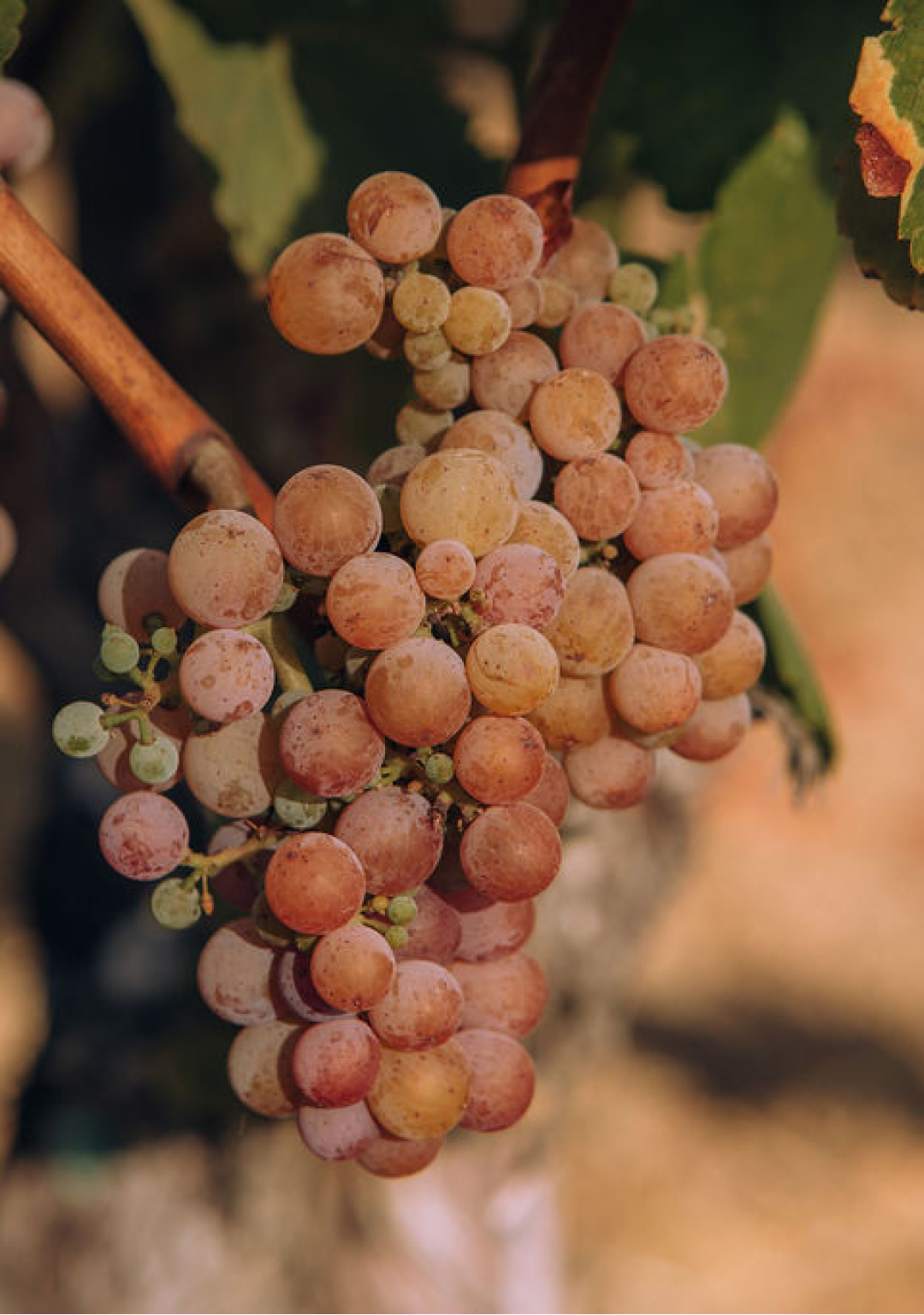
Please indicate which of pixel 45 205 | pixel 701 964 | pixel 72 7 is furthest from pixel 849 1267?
pixel 45 205

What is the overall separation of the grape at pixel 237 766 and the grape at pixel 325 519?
0.07 metres

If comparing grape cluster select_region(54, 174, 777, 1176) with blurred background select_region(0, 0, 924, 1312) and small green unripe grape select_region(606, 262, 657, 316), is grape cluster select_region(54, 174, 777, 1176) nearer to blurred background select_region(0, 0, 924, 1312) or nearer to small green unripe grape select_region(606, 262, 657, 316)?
small green unripe grape select_region(606, 262, 657, 316)

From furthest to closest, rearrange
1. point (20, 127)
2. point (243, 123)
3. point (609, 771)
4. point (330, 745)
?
point (243, 123) < point (20, 127) < point (609, 771) < point (330, 745)

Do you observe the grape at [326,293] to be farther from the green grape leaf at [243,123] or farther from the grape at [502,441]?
the green grape leaf at [243,123]

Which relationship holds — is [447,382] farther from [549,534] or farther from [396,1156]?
[396,1156]

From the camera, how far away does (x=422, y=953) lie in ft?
1.59

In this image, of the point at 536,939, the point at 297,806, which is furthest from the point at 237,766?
the point at 536,939

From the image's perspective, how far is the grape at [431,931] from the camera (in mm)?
483

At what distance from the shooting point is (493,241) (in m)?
0.48

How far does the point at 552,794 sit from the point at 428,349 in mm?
188

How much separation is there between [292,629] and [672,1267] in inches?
79.5

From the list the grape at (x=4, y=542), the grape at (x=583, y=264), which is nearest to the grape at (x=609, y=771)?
the grape at (x=583, y=264)

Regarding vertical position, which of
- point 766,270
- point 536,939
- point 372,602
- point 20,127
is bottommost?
point 536,939

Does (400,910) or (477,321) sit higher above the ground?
(477,321)
